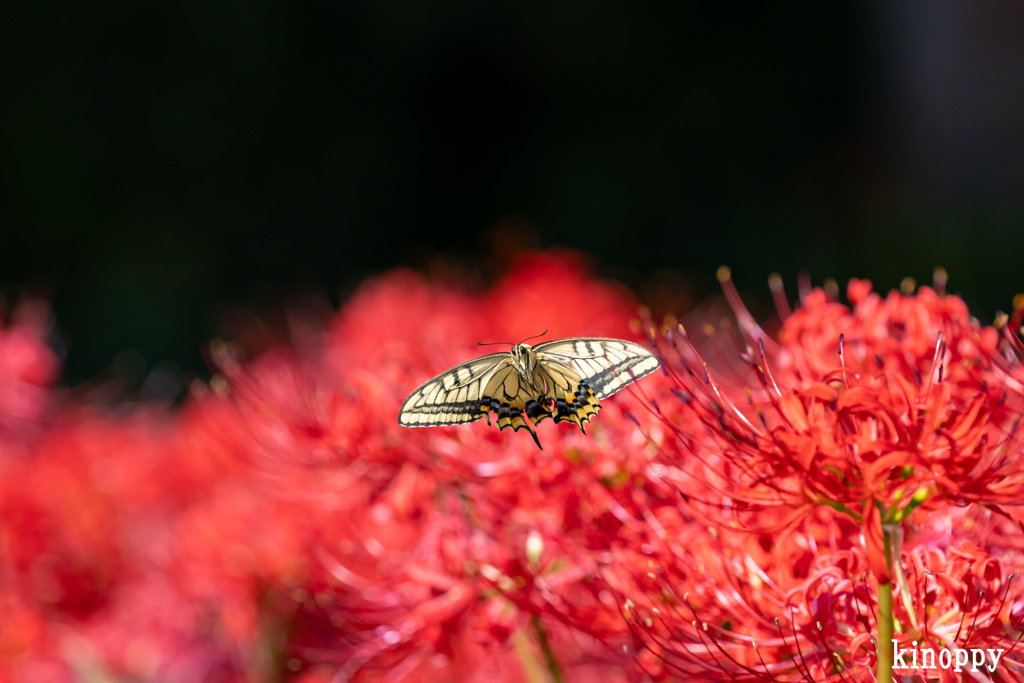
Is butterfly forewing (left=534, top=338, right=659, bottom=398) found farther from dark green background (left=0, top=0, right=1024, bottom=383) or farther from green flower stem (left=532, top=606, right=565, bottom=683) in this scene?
dark green background (left=0, top=0, right=1024, bottom=383)

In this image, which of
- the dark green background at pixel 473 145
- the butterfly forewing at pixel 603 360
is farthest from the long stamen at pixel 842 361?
the dark green background at pixel 473 145

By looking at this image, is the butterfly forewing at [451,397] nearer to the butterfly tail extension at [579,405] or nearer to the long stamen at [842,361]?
the butterfly tail extension at [579,405]

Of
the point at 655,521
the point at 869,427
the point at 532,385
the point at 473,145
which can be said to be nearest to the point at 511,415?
the point at 532,385

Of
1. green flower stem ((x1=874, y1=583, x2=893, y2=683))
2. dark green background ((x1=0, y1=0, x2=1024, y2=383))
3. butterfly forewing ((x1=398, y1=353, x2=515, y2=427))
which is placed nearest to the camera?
green flower stem ((x1=874, y1=583, x2=893, y2=683))

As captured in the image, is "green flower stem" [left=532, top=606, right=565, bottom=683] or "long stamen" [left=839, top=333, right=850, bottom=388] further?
"green flower stem" [left=532, top=606, right=565, bottom=683]

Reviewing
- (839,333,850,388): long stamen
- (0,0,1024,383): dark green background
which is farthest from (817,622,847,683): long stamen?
(0,0,1024,383): dark green background

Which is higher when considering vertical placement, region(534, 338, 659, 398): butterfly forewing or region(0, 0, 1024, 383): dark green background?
region(0, 0, 1024, 383): dark green background
